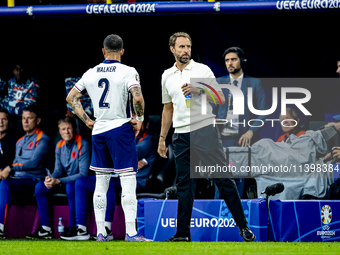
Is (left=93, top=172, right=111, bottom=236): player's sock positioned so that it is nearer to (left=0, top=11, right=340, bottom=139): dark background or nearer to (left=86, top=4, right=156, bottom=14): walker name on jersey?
(left=86, top=4, right=156, bottom=14): walker name on jersey

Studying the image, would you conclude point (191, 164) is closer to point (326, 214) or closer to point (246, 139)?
point (326, 214)

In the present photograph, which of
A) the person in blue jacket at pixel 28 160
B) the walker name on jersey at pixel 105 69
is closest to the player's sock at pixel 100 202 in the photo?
the walker name on jersey at pixel 105 69

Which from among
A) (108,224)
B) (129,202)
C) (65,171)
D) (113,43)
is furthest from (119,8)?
(129,202)

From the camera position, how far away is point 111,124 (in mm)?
4590

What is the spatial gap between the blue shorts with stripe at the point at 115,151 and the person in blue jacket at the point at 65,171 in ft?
5.27

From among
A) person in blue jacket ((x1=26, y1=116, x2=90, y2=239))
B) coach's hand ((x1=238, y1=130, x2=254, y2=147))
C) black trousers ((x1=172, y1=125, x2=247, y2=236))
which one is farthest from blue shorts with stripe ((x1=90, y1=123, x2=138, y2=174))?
coach's hand ((x1=238, y1=130, x2=254, y2=147))

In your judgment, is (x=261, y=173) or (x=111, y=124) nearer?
(x=111, y=124)

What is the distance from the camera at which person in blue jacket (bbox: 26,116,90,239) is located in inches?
240

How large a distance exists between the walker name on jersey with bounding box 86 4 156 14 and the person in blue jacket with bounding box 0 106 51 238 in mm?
1642

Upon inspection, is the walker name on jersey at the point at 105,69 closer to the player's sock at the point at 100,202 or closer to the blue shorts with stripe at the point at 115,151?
the blue shorts with stripe at the point at 115,151

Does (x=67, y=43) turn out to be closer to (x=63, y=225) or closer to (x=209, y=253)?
(x=63, y=225)

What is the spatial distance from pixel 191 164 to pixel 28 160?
2.79 m

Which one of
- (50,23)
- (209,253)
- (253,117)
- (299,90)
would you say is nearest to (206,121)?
(209,253)

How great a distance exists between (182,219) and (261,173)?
5.79 ft
